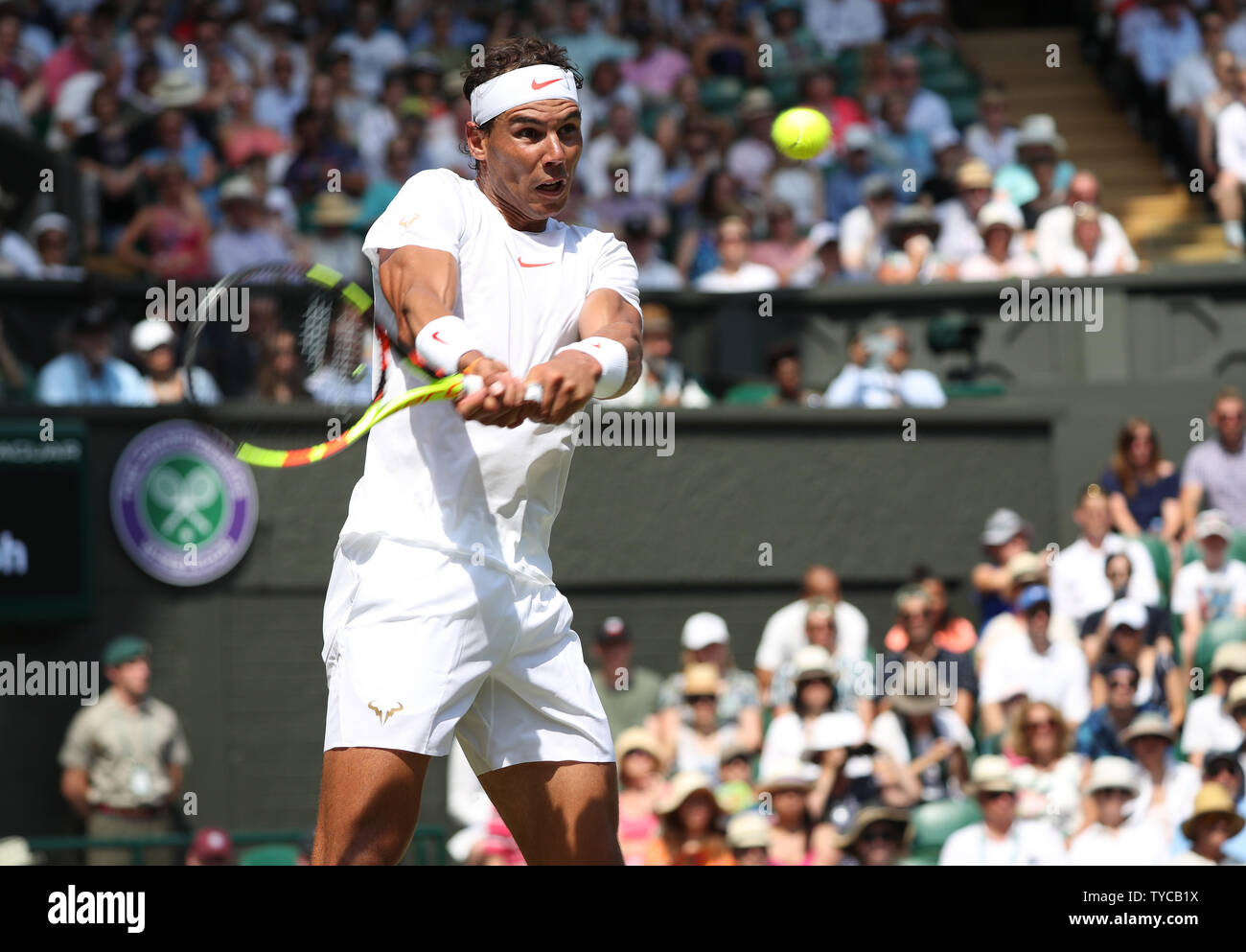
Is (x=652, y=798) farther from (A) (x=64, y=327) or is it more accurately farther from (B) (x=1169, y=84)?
(B) (x=1169, y=84)

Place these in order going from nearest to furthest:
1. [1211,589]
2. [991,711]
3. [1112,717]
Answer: [1112,717]
[991,711]
[1211,589]

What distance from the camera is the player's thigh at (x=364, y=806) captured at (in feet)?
14.2

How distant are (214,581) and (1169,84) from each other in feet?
24.3

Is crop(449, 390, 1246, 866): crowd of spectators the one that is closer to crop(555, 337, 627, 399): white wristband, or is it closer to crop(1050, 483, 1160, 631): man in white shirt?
crop(1050, 483, 1160, 631): man in white shirt

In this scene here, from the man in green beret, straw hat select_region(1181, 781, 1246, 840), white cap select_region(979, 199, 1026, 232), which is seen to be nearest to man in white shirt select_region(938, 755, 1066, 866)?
straw hat select_region(1181, 781, 1246, 840)

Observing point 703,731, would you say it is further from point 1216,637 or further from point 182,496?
point 182,496

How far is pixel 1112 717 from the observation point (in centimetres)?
936

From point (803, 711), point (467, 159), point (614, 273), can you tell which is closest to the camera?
point (614, 273)

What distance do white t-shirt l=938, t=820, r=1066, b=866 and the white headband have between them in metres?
4.63

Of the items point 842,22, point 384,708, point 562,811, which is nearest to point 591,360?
point 384,708

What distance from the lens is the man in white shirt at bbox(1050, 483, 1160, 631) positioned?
10211mm

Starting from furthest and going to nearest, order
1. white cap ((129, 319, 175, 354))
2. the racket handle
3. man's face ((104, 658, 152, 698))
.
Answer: white cap ((129, 319, 175, 354)) → man's face ((104, 658, 152, 698)) → the racket handle

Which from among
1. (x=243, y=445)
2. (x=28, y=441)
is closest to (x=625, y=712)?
(x=28, y=441)

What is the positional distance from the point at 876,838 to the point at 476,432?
4459 mm
